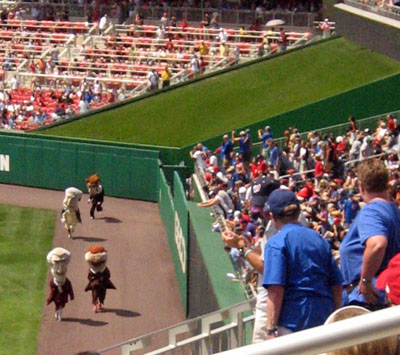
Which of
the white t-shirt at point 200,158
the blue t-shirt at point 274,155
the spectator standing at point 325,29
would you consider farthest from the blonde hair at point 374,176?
the spectator standing at point 325,29

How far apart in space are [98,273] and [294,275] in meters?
11.7

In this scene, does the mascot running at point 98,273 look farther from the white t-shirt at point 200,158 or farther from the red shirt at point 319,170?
the white t-shirt at point 200,158

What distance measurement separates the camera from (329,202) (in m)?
15.7

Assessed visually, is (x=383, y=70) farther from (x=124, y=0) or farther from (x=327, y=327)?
(x=327, y=327)

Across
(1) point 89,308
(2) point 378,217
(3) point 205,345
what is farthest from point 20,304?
(2) point 378,217

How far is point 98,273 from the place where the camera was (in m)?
16.5

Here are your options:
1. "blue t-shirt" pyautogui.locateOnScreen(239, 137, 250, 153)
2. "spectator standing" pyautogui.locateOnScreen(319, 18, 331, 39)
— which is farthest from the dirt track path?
"spectator standing" pyautogui.locateOnScreen(319, 18, 331, 39)

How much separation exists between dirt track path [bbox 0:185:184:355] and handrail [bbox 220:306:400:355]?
12.3 meters

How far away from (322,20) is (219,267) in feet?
78.3

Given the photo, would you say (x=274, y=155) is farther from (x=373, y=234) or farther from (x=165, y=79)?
(x=373, y=234)

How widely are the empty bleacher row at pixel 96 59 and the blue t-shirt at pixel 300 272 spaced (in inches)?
1012

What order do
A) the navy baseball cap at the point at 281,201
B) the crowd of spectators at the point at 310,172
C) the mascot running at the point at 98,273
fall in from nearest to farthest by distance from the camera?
the navy baseball cap at the point at 281,201 < the crowd of spectators at the point at 310,172 < the mascot running at the point at 98,273

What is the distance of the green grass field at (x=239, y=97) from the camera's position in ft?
91.9

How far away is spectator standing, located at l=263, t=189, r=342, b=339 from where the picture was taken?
501 cm
